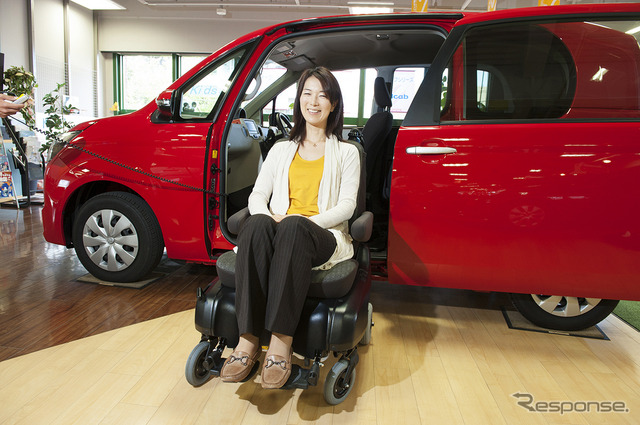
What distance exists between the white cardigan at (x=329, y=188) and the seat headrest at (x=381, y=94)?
990 mm

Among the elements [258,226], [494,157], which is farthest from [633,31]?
[258,226]

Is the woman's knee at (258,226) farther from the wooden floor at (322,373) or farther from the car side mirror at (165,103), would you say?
the car side mirror at (165,103)

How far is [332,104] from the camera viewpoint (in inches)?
73.7

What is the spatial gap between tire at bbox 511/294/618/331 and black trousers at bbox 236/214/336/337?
4.40ft

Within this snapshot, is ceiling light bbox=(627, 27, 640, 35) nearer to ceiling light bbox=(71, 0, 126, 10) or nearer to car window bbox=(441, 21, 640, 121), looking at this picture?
car window bbox=(441, 21, 640, 121)

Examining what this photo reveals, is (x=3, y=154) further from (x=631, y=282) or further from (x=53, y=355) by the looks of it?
(x=631, y=282)

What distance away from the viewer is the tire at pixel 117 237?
8.29ft

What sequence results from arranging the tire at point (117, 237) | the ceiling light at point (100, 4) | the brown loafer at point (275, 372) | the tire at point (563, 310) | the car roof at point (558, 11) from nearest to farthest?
the brown loafer at point (275, 372)
the car roof at point (558, 11)
the tire at point (563, 310)
the tire at point (117, 237)
the ceiling light at point (100, 4)

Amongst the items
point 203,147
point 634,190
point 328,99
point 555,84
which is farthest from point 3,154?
point 634,190

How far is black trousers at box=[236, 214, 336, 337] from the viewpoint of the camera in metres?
1.47

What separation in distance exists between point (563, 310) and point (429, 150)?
3.55 feet

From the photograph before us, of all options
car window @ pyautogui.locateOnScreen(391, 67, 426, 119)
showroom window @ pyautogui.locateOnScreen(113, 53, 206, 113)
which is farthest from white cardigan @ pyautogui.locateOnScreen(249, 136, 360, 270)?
showroom window @ pyautogui.locateOnScreen(113, 53, 206, 113)

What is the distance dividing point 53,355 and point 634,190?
250cm

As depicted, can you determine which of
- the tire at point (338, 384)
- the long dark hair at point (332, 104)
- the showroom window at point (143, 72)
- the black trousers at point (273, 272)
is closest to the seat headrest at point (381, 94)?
the long dark hair at point (332, 104)
